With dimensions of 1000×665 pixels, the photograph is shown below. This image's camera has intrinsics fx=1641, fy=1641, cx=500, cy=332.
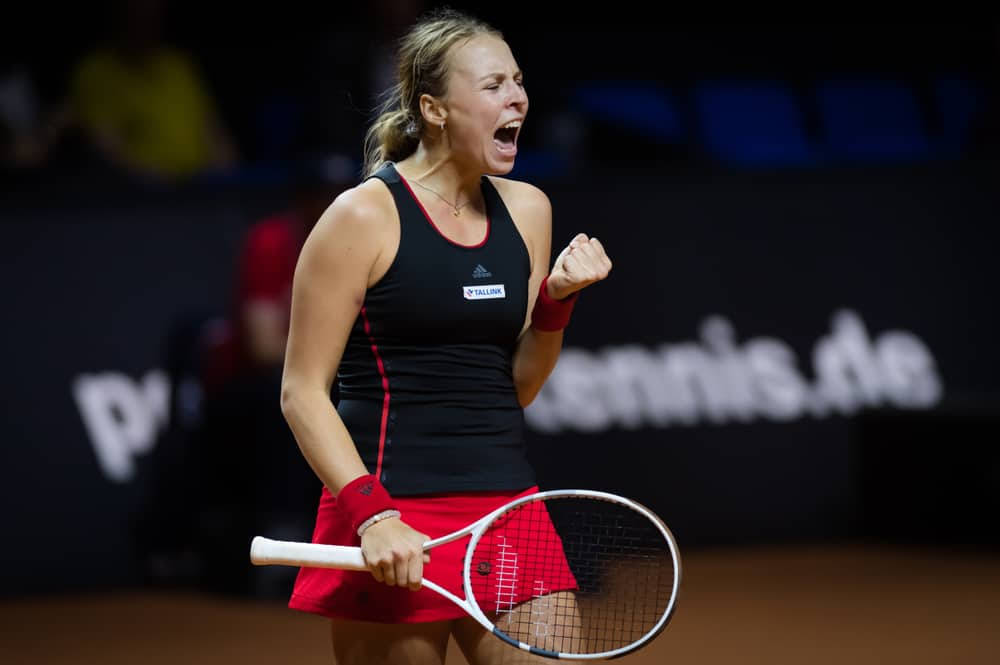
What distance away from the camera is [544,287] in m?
2.85

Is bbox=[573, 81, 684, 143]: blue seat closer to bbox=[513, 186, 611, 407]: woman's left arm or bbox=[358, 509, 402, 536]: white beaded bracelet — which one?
bbox=[513, 186, 611, 407]: woman's left arm

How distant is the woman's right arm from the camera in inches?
104

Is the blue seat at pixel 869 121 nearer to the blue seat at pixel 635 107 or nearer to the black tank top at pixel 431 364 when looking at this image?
the blue seat at pixel 635 107

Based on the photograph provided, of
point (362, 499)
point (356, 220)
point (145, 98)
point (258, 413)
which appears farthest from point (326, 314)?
point (145, 98)

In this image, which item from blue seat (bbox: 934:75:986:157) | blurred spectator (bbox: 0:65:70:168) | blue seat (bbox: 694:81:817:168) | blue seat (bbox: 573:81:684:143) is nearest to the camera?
blurred spectator (bbox: 0:65:70:168)

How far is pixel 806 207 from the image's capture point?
7.00m

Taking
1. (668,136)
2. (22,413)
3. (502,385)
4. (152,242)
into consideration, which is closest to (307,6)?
(668,136)

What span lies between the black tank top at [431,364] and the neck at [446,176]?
6 cm

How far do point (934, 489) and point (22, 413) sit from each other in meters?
3.71

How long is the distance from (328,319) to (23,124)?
4.30m

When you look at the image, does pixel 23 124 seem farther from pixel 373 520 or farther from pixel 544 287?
pixel 373 520

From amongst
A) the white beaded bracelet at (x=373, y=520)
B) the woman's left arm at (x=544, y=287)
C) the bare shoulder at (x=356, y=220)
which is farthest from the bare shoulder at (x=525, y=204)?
the white beaded bracelet at (x=373, y=520)

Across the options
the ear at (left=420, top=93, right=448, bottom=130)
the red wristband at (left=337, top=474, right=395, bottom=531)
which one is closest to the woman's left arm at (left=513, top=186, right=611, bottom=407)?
the ear at (left=420, top=93, right=448, bottom=130)

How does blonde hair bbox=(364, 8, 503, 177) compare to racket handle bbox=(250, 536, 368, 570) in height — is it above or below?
above
